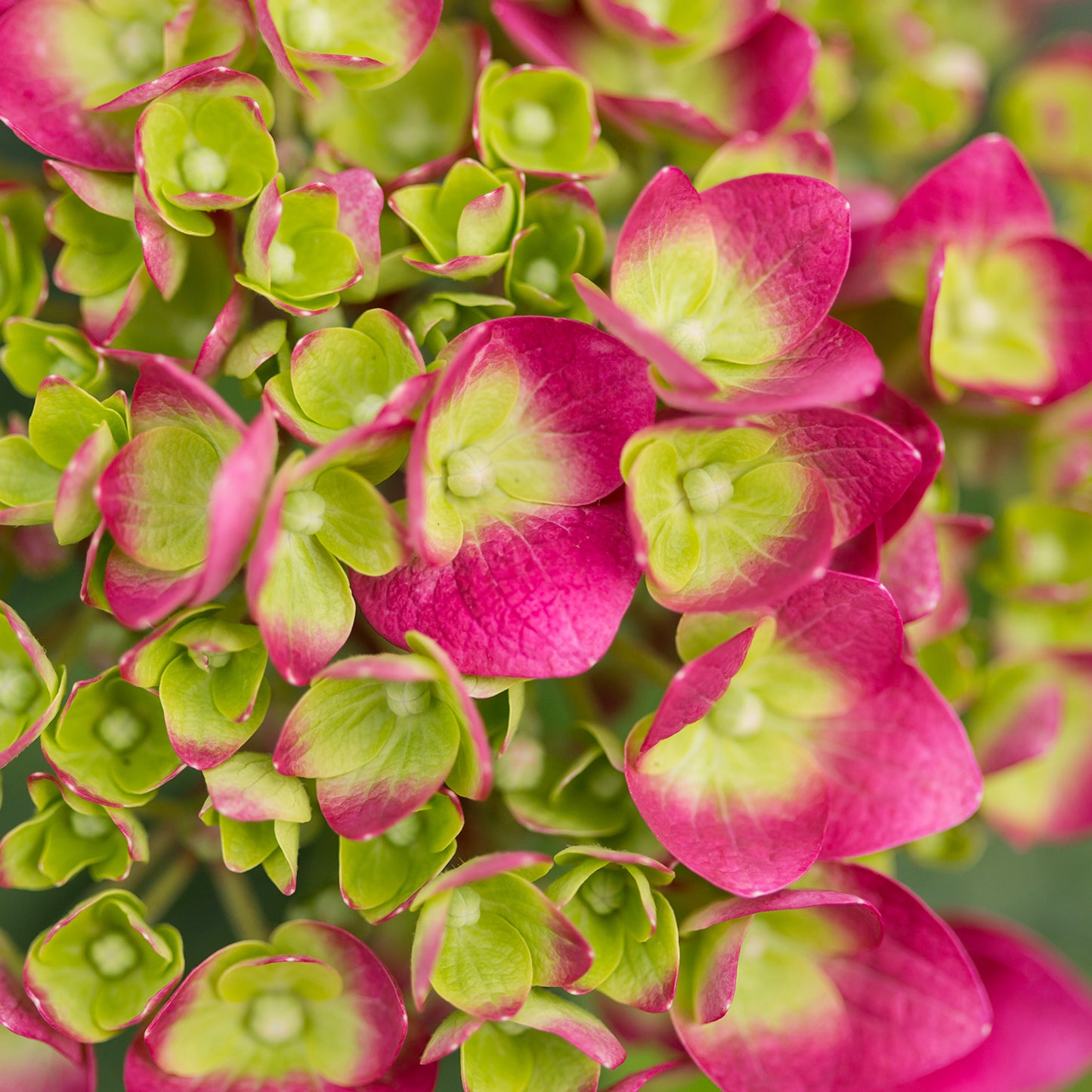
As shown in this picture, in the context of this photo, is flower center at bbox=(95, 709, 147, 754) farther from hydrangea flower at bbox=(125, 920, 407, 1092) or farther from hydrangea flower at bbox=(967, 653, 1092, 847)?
hydrangea flower at bbox=(967, 653, 1092, 847)

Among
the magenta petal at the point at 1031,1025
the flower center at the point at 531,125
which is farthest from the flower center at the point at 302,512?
the magenta petal at the point at 1031,1025

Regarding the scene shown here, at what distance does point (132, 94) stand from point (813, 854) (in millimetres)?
419

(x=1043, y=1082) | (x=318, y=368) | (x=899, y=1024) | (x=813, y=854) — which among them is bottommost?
(x=1043, y=1082)

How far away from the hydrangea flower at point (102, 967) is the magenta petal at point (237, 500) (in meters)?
0.17

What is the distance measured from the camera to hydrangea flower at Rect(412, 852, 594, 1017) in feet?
1.52

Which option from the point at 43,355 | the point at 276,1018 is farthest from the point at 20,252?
the point at 276,1018

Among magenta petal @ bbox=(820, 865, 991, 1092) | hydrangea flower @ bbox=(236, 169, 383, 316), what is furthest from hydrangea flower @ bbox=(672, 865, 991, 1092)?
hydrangea flower @ bbox=(236, 169, 383, 316)

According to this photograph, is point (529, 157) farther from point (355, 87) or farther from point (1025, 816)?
point (1025, 816)

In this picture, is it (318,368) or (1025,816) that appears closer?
(318,368)

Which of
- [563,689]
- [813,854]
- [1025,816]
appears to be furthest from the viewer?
[1025,816]

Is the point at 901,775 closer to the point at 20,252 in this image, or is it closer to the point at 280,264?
the point at 280,264

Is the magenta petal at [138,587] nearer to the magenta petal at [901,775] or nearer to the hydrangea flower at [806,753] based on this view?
the hydrangea flower at [806,753]

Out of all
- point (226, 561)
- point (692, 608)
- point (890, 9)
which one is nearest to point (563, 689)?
point (692, 608)

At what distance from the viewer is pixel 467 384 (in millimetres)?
471
